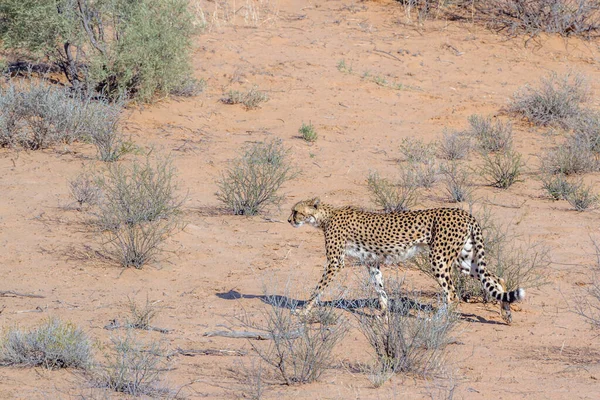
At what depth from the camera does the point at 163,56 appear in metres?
15.6

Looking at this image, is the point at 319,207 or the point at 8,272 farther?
the point at 8,272

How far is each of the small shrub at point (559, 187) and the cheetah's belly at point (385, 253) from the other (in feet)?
15.9

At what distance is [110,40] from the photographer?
625 inches

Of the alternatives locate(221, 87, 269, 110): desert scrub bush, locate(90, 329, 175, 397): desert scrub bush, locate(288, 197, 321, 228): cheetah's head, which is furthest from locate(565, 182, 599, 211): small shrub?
locate(90, 329, 175, 397): desert scrub bush

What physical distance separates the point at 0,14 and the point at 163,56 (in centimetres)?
261

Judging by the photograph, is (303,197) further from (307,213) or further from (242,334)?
(242,334)

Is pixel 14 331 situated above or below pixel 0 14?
below

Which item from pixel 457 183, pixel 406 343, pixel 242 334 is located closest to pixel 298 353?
pixel 406 343

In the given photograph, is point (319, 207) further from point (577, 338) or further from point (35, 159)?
point (35, 159)

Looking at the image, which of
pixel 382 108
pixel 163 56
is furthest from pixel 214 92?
pixel 382 108

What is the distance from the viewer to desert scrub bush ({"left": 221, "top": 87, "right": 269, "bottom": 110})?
16266 millimetres

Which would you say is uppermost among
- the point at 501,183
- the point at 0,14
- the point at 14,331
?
the point at 0,14

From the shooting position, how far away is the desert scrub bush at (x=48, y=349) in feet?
21.9

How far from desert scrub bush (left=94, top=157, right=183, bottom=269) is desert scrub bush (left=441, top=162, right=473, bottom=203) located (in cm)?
365
